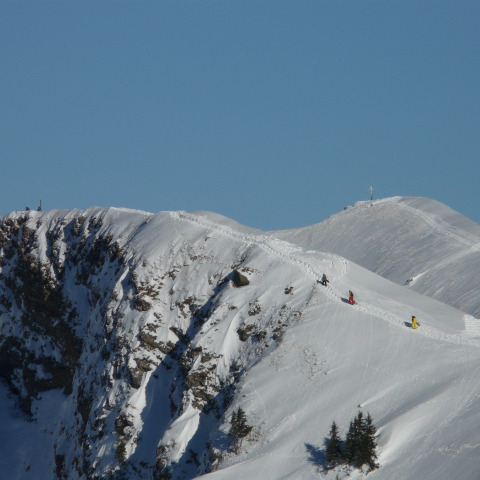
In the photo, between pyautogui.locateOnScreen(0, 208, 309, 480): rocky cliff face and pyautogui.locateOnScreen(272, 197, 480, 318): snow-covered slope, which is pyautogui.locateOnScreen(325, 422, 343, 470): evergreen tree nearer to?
pyautogui.locateOnScreen(0, 208, 309, 480): rocky cliff face

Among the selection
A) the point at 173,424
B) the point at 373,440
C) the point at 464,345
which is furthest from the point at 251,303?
the point at 373,440

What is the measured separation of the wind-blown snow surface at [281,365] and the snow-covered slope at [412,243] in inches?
69.6

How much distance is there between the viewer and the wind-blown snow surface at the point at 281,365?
49.4 metres

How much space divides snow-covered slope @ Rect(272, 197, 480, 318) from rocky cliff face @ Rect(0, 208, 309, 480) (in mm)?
16773

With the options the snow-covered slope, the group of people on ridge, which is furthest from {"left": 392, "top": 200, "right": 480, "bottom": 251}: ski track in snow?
the group of people on ridge

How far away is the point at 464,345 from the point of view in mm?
55844

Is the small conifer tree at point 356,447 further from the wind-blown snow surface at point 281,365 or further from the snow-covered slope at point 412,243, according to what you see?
the snow-covered slope at point 412,243

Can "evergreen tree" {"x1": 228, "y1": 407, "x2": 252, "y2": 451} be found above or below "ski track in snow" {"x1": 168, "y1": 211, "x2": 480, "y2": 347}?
below

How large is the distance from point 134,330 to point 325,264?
13.8 metres

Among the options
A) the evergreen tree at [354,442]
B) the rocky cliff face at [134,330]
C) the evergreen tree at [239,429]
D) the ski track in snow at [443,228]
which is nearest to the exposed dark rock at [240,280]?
the rocky cliff face at [134,330]

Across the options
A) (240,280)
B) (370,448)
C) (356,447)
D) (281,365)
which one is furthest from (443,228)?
(370,448)

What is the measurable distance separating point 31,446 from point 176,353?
20.3m

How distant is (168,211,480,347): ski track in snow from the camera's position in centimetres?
5759

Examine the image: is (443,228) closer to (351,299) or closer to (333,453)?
(351,299)
